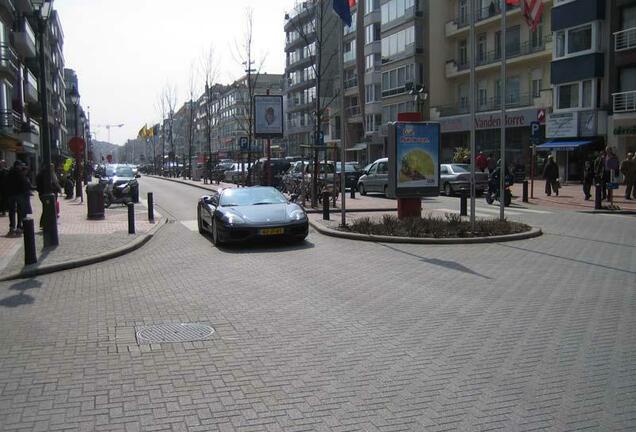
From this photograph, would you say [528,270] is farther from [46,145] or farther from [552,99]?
[552,99]

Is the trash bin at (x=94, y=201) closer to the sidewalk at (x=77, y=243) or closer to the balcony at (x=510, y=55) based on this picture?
the sidewalk at (x=77, y=243)

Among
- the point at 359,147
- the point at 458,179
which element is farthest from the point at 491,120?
the point at 359,147

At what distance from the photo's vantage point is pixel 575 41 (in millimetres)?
36969

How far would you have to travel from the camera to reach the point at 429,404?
4375mm

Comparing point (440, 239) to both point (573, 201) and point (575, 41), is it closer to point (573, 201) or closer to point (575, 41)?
point (573, 201)

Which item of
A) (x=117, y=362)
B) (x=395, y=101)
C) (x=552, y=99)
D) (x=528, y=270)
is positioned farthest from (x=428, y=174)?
(x=395, y=101)

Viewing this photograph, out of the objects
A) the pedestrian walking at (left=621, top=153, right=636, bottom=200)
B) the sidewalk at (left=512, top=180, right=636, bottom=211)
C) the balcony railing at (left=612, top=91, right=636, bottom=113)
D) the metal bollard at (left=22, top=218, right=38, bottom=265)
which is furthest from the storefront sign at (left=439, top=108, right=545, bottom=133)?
the metal bollard at (left=22, top=218, right=38, bottom=265)

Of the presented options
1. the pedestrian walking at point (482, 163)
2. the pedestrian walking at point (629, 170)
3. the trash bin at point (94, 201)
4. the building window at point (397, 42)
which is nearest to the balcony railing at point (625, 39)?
the pedestrian walking at point (482, 163)

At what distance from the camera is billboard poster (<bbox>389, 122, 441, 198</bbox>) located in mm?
15281

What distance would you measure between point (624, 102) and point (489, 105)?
13.6 meters

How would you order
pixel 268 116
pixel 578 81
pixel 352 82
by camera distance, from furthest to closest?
pixel 352 82
pixel 578 81
pixel 268 116

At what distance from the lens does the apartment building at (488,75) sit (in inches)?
1652

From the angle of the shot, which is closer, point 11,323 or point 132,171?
point 11,323

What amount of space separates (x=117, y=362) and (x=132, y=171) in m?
28.3
